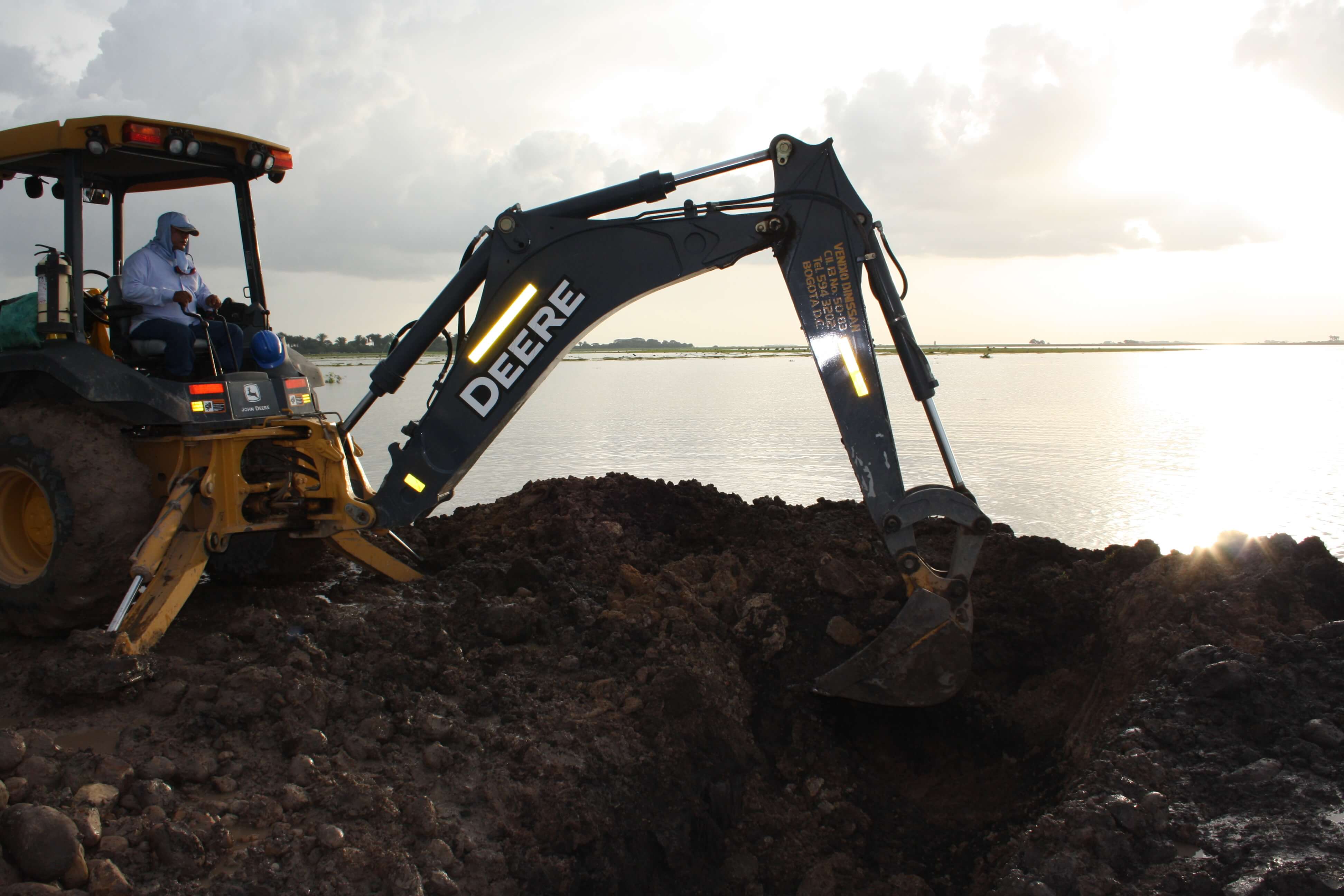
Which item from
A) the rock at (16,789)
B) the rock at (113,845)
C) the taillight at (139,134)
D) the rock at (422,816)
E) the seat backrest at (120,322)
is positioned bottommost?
the rock at (422,816)

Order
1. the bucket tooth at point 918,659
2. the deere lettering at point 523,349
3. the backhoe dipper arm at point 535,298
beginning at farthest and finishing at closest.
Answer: the deere lettering at point 523,349
the backhoe dipper arm at point 535,298
the bucket tooth at point 918,659

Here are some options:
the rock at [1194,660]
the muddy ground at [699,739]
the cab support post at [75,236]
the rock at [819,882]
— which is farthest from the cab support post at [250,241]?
the rock at [1194,660]

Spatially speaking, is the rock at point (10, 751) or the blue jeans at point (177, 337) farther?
the blue jeans at point (177, 337)

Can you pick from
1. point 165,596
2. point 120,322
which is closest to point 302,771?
point 165,596

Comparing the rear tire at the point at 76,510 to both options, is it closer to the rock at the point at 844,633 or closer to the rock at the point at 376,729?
the rock at the point at 376,729

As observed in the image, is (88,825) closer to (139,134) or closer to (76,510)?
(76,510)

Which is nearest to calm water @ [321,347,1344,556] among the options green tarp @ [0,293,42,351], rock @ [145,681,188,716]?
green tarp @ [0,293,42,351]

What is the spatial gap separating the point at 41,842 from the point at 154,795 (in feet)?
1.29

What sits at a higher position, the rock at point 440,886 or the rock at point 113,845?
the rock at point 113,845

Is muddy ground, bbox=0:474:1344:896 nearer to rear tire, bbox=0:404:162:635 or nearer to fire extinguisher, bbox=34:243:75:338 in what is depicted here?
rear tire, bbox=0:404:162:635

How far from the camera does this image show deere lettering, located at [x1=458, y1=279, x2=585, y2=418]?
495 cm

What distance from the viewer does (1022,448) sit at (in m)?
11.5

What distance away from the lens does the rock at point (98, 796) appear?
301 centimetres

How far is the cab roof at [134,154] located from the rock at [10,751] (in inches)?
118
